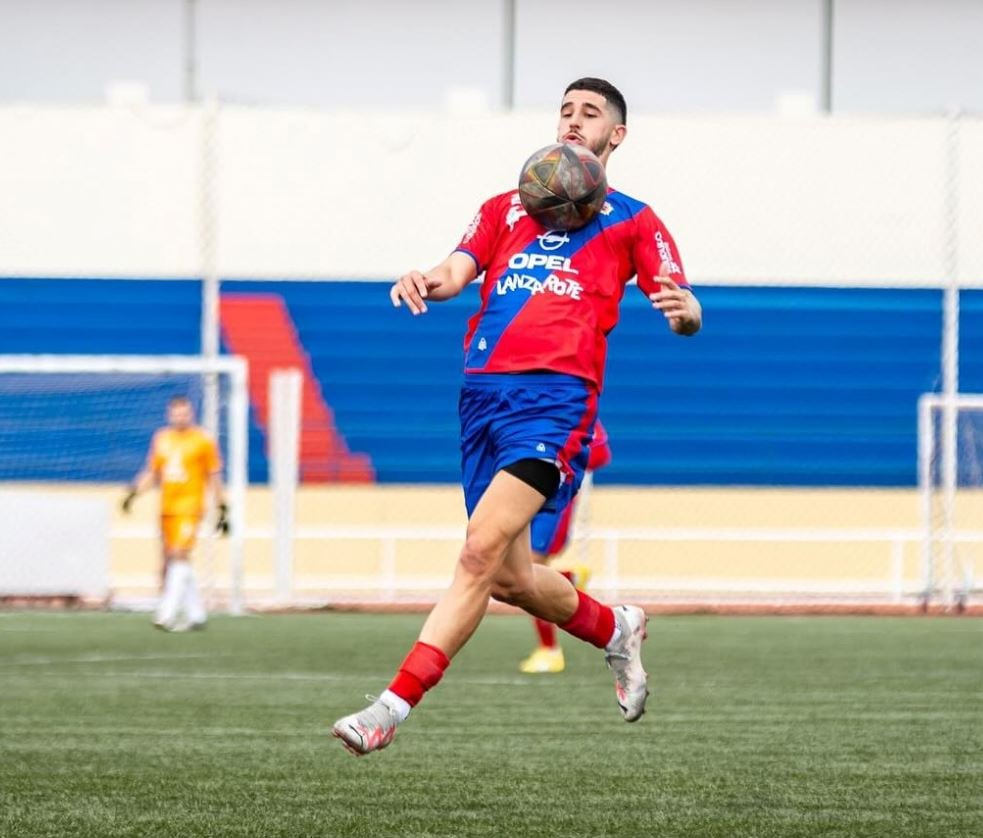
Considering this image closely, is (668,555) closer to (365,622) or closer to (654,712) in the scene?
(365,622)

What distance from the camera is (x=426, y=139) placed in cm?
2367

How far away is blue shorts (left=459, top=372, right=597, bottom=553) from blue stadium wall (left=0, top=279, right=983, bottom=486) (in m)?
17.1

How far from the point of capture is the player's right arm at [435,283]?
608 cm

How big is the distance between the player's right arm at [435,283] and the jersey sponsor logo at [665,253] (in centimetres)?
59

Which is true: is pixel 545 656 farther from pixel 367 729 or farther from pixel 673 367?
pixel 673 367

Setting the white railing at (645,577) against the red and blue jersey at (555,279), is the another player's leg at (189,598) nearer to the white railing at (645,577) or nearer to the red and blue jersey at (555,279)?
the white railing at (645,577)

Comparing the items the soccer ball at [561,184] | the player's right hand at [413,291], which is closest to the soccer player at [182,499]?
the soccer ball at [561,184]

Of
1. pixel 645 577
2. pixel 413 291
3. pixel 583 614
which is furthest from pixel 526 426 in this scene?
pixel 645 577

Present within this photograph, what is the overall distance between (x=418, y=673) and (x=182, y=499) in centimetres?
1178

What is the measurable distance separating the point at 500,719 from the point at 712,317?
15.5 metres

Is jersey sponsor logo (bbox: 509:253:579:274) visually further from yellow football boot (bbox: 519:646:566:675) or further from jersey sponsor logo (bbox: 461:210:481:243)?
yellow football boot (bbox: 519:646:566:675)

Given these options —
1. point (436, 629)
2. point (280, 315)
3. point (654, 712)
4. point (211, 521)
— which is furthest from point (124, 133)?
point (436, 629)

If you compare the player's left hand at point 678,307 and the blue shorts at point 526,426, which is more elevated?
the player's left hand at point 678,307

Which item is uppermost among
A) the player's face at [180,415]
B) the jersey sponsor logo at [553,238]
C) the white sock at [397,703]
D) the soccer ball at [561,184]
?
the soccer ball at [561,184]
